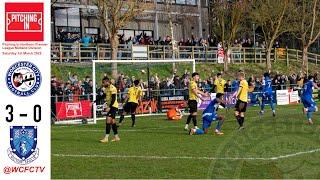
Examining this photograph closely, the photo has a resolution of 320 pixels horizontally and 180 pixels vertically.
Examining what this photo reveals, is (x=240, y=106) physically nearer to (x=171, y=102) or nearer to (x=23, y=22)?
(x=171, y=102)

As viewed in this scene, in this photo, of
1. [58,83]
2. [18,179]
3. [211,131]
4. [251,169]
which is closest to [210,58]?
[58,83]

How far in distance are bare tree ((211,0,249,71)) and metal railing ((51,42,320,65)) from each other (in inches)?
45.7

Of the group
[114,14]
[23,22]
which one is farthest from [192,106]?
[114,14]

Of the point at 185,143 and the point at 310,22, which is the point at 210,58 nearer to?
the point at 310,22

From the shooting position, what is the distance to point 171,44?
44.6 meters

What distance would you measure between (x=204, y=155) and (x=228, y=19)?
37.7m

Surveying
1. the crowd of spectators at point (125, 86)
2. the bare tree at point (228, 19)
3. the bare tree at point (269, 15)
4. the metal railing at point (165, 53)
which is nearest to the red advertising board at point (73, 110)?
the crowd of spectators at point (125, 86)

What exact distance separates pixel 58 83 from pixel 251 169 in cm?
1846

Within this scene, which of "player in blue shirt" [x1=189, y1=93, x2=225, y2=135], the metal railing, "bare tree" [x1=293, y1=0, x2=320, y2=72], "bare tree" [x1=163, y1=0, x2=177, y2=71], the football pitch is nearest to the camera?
the football pitch

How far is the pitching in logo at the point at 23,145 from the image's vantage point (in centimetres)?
696

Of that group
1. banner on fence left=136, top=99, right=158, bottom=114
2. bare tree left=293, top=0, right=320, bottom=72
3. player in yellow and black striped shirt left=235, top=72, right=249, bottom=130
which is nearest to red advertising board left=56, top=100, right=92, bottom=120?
banner on fence left=136, top=99, right=158, bottom=114

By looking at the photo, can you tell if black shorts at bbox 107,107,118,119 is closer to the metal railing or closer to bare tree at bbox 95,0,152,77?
the metal railing

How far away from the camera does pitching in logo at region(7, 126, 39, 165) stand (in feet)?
22.8

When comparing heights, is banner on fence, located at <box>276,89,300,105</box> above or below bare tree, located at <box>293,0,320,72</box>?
below
